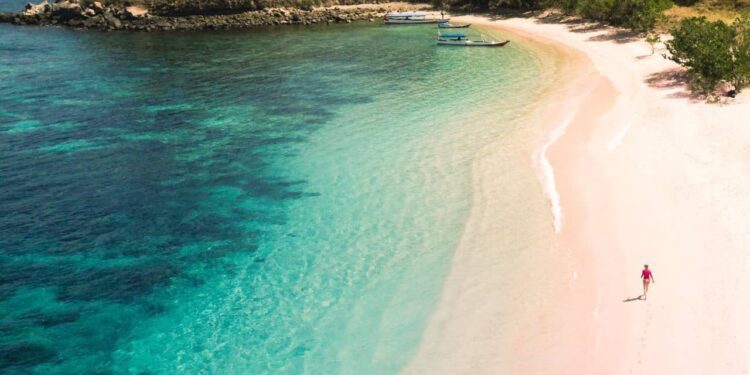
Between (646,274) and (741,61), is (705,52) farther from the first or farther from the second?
(646,274)

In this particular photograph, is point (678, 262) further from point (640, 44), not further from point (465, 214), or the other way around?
point (640, 44)

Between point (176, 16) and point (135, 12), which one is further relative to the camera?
point (135, 12)

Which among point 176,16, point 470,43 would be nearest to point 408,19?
→ point 470,43

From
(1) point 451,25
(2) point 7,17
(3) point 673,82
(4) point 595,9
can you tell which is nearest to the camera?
(3) point 673,82

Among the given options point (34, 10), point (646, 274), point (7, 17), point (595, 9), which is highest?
point (34, 10)

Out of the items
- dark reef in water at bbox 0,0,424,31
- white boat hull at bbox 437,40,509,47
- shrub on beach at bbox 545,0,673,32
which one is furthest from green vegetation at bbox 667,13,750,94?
dark reef in water at bbox 0,0,424,31

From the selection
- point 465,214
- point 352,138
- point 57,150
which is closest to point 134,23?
point 57,150

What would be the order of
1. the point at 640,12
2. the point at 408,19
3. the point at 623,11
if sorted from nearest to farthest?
1. the point at 640,12
2. the point at 623,11
3. the point at 408,19
